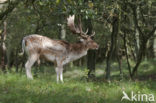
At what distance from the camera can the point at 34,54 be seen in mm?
11273

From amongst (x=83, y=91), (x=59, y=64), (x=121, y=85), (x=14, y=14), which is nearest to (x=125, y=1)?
(x=59, y=64)

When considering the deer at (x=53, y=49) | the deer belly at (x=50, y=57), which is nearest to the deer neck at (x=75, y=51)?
the deer at (x=53, y=49)

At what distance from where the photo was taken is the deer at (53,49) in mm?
11258

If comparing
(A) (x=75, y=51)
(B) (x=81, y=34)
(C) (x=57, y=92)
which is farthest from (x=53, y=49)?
(C) (x=57, y=92)

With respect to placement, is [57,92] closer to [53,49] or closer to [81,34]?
[53,49]

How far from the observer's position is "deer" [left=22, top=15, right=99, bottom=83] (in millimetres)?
11258

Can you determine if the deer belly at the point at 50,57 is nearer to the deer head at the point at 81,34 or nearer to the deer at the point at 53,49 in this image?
the deer at the point at 53,49

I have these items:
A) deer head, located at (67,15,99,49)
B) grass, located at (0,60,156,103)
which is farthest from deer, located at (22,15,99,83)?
grass, located at (0,60,156,103)

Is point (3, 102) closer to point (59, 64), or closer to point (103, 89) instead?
point (103, 89)

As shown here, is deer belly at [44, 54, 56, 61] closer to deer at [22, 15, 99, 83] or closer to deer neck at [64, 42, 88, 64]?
deer at [22, 15, 99, 83]

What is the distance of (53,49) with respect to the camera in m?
11.7

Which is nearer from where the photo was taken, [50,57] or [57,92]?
[57,92]

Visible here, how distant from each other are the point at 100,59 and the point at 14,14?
82.6 feet

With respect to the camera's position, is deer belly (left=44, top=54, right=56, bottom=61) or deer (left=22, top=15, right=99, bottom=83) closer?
deer (left=22, top=15, right=99, bottom=83)
